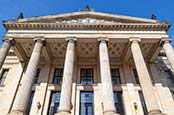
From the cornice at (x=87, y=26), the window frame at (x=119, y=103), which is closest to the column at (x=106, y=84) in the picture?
the cornice at (x=87, y=26)

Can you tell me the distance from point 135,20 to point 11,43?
14.4 meters

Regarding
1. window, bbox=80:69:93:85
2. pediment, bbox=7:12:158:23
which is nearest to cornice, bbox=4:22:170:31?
pediment, bbox=7:12:158:23

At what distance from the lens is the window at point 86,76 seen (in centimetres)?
2245

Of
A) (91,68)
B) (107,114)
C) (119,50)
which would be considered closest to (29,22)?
(91,68)

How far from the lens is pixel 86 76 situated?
2300cm

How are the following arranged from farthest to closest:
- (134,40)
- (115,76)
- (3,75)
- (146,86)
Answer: (3,75) < (115,76) < (134,40) < (146,86)

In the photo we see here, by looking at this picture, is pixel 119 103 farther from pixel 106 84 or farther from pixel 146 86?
pixel 106 84

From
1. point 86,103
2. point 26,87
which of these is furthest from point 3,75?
point 86,103

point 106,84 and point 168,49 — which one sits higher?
point 168,49

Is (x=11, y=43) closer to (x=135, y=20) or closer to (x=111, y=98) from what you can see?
(x=111, y=98)

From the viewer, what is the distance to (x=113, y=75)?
23062mm

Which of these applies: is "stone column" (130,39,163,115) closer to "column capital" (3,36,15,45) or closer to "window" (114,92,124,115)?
"window" (114,92,124,115)

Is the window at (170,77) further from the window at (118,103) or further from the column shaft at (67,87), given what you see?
the column shaft at (67,87)

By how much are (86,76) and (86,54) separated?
9.57 feet
